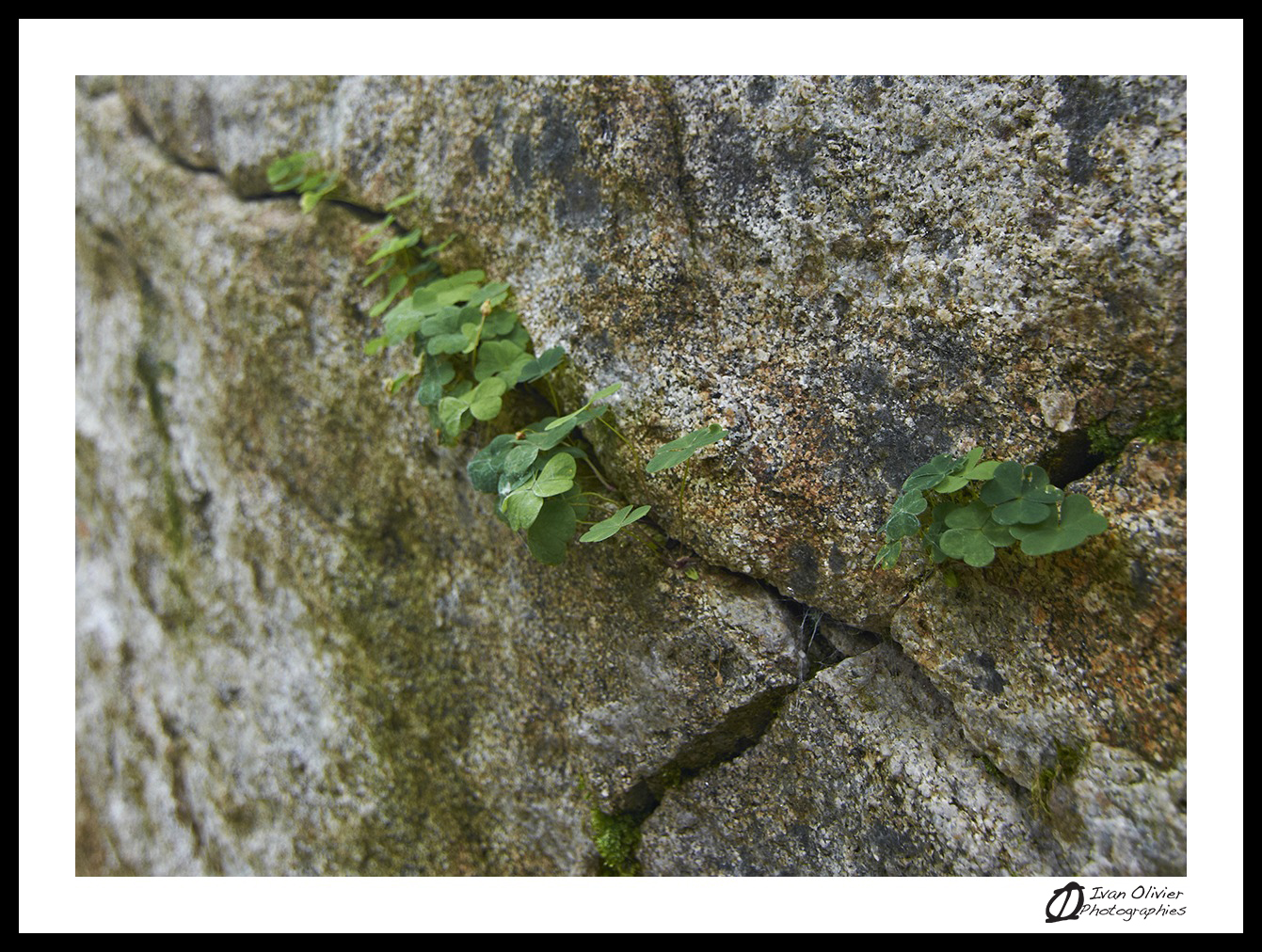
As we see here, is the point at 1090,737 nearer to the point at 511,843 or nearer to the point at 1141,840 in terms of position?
the point at 1141,840

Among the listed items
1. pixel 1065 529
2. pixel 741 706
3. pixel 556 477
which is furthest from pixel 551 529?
pixel 1065 529

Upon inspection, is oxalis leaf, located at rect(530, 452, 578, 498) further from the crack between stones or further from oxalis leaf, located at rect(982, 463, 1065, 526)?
oxalis leaf, located at rect(982, 463, 1065, 526)

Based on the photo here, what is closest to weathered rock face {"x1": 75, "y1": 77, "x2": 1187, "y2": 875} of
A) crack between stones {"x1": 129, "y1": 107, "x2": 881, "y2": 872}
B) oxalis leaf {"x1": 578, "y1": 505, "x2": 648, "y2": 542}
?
crack between stones {"x1": 129, "y1": 107, "x2": 881, "y2": 872}

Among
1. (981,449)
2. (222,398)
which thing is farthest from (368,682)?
(981,449)

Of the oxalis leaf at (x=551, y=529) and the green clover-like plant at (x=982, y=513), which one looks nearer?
the green clover-like plant at (x=982, y=513)

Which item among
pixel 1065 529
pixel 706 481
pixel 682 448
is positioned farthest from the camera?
pixel 706 481

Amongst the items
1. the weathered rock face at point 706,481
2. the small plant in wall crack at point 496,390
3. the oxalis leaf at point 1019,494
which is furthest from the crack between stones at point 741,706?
the oxalis leaf at point 1019,494

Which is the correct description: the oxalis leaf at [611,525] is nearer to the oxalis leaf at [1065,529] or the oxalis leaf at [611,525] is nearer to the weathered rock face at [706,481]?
the weathered rock face at [706,481]

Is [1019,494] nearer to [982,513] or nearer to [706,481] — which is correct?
[982,513]
